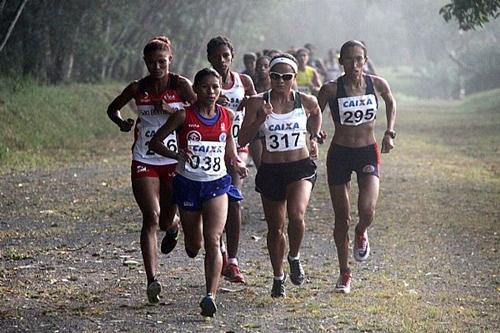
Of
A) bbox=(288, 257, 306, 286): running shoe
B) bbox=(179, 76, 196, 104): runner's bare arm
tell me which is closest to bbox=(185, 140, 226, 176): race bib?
bbox=(179, 76, 196, 104): runner's bare arm

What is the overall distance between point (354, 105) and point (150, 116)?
76.5 inches

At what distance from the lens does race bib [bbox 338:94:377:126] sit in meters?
10.9

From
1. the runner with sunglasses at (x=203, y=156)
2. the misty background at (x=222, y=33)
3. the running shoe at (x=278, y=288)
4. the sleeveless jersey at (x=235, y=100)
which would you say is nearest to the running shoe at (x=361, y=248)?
the running shoe at (x=278, y=288)

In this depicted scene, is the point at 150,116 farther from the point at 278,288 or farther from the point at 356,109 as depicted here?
the point at 356,109

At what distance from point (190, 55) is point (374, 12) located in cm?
6258

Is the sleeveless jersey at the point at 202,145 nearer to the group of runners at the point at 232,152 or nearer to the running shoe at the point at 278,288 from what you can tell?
the group of runners at the point at 232,152

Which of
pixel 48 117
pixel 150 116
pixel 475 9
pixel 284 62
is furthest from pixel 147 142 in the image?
pixel 48 117

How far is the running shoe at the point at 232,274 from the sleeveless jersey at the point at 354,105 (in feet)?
5.17

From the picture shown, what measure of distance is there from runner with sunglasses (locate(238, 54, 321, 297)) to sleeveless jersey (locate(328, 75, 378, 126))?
0.70 m

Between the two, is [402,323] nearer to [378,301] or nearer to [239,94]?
[378,301]

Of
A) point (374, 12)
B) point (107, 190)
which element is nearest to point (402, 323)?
point (107, 190)

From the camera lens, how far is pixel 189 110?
9555 mm

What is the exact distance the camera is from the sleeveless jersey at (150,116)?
9914 millimetres

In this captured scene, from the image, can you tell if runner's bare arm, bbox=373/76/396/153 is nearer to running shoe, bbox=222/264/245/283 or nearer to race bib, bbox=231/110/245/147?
race bib, bbox=231/110/245/147
